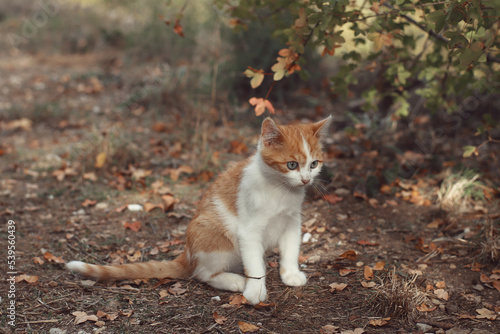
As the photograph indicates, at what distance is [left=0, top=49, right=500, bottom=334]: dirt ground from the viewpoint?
2631 millimetres

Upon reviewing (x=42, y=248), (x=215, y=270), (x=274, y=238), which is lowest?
(x=42, y=248)

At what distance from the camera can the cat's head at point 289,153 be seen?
2678 millimetres

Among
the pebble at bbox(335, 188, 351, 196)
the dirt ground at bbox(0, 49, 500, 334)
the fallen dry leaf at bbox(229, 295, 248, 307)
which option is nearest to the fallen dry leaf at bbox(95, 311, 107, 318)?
the dirt ground at bbox(0, 49, 500, 334)

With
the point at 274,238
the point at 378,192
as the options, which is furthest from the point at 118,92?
the point at 274,238

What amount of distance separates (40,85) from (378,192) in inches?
243

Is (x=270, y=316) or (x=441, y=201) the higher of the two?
(x=441, y=201)

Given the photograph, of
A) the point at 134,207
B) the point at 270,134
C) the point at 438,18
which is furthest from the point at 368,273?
the point at 134,207

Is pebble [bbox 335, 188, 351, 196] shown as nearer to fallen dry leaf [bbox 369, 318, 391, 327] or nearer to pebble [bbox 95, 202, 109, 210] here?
fallen dry leaf [bbox 369, 318, 391, 327]

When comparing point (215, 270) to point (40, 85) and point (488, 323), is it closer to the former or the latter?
point (488, 323)

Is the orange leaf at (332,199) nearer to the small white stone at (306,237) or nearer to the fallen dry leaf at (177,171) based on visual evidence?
the small white stone at (306,237)

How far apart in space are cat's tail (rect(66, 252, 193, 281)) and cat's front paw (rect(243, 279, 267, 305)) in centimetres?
Answer: 45

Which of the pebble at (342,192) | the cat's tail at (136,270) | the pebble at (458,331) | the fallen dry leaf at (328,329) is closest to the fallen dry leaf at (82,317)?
the cat's tail at (136,270)

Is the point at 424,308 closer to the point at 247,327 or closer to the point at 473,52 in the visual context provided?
the point at 247,327

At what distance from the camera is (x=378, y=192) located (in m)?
4.40
